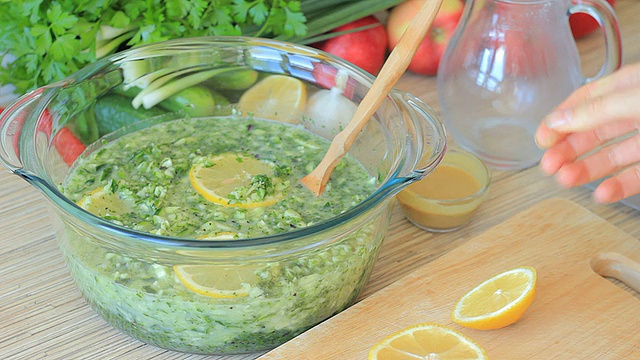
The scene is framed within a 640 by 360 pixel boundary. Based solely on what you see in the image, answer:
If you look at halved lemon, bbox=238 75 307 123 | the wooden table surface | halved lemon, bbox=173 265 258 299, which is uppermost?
halved lemon, bbox=238 75 307 123

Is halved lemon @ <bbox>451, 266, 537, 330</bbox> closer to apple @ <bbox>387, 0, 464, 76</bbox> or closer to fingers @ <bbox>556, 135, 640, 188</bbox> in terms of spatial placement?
fingers @ <bbox>556, 135, 640, 188</bbox>

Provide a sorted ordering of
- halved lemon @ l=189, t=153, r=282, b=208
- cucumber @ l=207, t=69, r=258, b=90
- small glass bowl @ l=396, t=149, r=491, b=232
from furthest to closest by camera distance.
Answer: cucumber @ l=207, t=69, r=258, b=90 < small glass bowl @ l=396, t=149, r=491, b=232 < halved lemon @ l=189, t=153, r=282, b=208

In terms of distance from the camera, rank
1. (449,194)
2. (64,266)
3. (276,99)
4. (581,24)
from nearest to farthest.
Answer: (64,266)
(449,194)
(276,99)
(581,24)

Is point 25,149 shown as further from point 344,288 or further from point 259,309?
point 344,288

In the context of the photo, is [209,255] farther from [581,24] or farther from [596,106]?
[581,24]

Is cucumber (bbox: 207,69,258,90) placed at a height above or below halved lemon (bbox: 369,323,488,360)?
above

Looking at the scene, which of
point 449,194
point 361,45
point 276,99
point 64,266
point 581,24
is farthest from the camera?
point 581,24

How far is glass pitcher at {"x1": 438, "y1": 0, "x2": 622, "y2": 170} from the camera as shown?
5.23 feet

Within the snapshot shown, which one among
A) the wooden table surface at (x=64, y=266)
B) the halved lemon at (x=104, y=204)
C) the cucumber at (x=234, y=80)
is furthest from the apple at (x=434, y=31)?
the halved lemon at (x=104, y=204)

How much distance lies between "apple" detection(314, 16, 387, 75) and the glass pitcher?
27 centimetres

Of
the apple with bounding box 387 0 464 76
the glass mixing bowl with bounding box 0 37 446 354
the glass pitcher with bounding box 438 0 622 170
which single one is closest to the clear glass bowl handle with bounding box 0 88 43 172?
the glass mixing bowl with bounding box 0 37 446 354

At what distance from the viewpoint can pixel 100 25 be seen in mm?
1703

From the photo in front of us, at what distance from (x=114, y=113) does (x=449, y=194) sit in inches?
26.4

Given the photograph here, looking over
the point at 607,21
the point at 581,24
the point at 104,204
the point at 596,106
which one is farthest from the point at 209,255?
the point at 581,24
